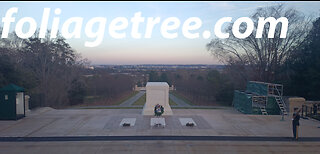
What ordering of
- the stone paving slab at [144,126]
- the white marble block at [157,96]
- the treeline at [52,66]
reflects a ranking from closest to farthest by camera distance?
the stone paving slab at [144,126], the white marble block at [157,96], the treeline at [52,66]

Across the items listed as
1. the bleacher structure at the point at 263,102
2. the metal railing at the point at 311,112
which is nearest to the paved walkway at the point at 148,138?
the metal railing at the point at 311,112

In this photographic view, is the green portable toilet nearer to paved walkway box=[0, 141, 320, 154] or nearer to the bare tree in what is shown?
paved walkway box=[0, 141, 320, 154]

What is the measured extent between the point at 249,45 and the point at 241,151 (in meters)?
18.2

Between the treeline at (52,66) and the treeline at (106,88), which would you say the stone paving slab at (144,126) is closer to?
the treeline at (52,66)

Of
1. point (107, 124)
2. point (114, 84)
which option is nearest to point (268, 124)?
point (107, 124)

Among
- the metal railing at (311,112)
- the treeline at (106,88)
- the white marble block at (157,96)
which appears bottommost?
the treeline at (106,88)

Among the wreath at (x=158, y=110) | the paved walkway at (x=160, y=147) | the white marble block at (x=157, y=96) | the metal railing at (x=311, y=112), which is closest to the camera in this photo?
the paved walkway at (x=160, y=147)

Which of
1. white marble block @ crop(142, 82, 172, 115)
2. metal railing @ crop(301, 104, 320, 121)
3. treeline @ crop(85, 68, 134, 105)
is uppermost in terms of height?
white marble block @ crop(142, 82, 172, 115)

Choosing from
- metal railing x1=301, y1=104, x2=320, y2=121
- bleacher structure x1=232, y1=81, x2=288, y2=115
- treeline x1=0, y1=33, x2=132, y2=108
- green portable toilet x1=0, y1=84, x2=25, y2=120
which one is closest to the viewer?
green portable toilet x1=0, y1=84, x2=25, y2=120

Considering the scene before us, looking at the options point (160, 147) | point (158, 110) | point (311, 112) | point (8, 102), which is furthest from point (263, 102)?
point (8, 102)

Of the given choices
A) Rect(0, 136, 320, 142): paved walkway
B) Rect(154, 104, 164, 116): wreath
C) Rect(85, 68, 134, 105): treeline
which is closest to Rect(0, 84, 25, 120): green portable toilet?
Rect(0, 136, 320, 142): paved walkway

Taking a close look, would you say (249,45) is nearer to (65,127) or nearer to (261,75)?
(261,75)

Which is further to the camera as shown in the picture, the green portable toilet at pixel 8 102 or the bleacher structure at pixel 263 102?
the bleacher structure at pixel 263 102

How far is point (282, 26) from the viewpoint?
23.8 m
